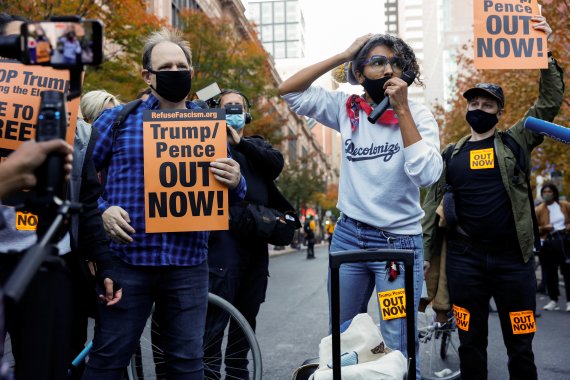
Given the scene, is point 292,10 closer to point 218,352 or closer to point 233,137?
point 233,137

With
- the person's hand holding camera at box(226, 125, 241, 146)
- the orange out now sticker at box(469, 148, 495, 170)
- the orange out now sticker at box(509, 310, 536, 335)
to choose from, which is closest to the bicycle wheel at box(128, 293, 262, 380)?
the person's hand holding camera at box(226, 125, 241, 146)

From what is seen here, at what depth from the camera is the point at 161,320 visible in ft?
10.4

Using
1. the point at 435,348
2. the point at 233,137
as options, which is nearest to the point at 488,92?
the point at 233,137

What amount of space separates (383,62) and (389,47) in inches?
3.9

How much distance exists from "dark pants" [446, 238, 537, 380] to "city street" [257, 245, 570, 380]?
1587mm

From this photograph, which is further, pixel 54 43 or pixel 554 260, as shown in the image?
pixel 554 260

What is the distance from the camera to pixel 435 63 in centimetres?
10456

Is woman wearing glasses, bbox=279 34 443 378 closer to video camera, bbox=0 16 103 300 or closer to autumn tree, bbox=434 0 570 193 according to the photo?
video camera, bbox=0 16 103 300

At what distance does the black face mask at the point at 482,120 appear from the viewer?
430 centimetres

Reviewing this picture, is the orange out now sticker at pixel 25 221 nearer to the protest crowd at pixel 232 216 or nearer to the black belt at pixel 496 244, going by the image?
the protest crowd at pixel 232 216

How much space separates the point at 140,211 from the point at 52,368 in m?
1.03

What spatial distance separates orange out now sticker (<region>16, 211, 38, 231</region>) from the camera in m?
2.88

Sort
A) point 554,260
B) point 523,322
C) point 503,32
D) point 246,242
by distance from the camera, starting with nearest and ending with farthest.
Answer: point 523,322, point 246,242, point 503,32, point 554,260

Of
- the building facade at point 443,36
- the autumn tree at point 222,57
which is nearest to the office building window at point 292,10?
the building facade at point 443,36
